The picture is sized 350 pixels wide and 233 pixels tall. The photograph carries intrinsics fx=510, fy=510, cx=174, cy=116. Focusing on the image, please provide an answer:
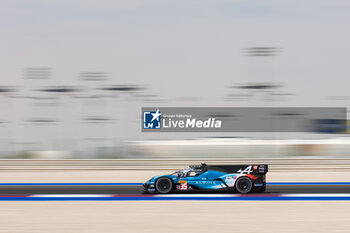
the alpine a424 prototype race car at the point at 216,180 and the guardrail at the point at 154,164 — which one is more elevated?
the alpine a424 prototype race car at the point at 216,180

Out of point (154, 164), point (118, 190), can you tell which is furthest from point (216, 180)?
point (154, 164)

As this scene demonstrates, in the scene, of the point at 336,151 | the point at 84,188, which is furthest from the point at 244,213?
the point at 336,151

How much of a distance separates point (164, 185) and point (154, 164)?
11.5 m

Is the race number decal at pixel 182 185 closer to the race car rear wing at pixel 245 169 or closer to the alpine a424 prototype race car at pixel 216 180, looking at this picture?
the alpine a424 prototype race car at pixel 216 180

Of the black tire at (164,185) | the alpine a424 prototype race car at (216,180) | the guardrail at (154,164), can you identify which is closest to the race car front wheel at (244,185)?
the alpine a424 prototype race car at (216,180)

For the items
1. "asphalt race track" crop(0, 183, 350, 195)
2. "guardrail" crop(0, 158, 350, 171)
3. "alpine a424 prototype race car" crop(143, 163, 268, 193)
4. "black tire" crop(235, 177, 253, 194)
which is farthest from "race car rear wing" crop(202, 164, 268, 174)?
"guardrail" crop(0, 158, 350, 171)

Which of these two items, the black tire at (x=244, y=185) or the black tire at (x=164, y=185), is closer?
the black tire at (x=244, y=185)

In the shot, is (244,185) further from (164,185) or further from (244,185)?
(164,185)

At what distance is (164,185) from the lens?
11938 millimetres

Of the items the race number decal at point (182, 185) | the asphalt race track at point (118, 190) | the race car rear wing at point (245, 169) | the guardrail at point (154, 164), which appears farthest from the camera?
the guardrail at point (154, 164)

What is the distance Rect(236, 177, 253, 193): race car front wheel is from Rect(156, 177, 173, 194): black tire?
5.11 ft

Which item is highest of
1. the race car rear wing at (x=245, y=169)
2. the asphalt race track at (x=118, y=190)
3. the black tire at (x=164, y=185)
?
the race car rear wing at (x=245, y=169)

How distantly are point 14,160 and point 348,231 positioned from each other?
19328mm

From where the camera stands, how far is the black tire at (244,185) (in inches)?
463
